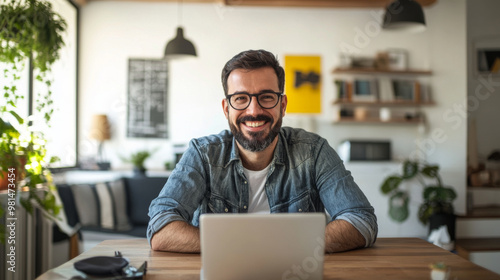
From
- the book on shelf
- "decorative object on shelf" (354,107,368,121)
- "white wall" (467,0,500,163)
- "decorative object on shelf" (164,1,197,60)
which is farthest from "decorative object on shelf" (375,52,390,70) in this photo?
"decorative object on shelf" (164,1,197,60)

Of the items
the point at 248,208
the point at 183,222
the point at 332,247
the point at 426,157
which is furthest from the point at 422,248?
the point at 426,157

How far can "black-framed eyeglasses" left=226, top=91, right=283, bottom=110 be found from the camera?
A: 71.1 inches

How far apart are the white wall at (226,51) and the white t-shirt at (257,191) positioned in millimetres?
3710

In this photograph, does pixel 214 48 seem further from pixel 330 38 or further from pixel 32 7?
pixel 32 7

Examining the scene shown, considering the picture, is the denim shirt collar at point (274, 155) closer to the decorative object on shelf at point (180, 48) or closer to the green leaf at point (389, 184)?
the decorative object on shelf at point (180, 48)

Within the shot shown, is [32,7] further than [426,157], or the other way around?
[426,157]

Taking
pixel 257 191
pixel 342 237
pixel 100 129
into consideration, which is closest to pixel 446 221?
pixel 257 191

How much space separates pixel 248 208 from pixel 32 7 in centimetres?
148

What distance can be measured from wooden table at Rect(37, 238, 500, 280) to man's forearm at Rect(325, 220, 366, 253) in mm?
26

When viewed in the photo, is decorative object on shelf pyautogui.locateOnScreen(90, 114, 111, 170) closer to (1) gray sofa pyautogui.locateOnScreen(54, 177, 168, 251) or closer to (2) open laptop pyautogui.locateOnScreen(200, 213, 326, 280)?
(1) gray sofa pyautogui.locateOnScreen(54, 177, 168, 251)

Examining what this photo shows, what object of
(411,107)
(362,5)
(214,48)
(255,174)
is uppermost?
(362,5)

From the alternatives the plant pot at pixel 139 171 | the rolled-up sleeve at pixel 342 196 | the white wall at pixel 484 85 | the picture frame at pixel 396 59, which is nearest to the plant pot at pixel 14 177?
the rolled-up sleeve at pixel 342 196

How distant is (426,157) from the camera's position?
5.54 meters

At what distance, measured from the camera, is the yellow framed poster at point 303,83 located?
18.3 feet
